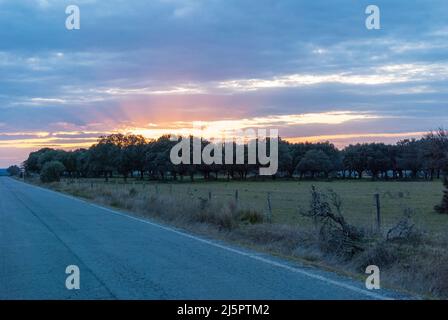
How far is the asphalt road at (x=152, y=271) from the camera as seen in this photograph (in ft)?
29.5

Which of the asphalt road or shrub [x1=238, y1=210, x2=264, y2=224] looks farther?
shrub [x1=238, y1=210, x2=264, y2=224]

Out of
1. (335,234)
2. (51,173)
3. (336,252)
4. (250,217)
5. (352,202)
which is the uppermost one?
(51,173)

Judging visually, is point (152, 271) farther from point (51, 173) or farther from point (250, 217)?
point (51, 173)

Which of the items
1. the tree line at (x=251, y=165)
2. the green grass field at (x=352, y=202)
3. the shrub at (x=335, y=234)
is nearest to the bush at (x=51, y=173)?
the tree line at (x=251, y=165)

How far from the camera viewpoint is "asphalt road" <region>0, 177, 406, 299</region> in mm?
8977

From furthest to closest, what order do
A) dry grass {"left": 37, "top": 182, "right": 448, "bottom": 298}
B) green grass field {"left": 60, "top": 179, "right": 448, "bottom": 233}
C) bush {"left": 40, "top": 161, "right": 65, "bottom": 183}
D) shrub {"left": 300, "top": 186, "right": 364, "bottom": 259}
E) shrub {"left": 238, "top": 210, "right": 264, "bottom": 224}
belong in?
1. bush {"left": 40, "top": 161, "right": 65, "bottom": 183}
2. green grass field {"left": 60, "top": 179, "right": 448, "bottom": 233}
3. shrub {"left": 238, "top": 210, "right": 264, "bottom": 224}
4. shrub {"left": 300, "top": 186, "right": 364, "bottom": 259}
5. dry grass {"left": 37, "top": 182, "right": 448, "bottom": 298}

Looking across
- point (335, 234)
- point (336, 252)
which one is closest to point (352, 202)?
point (335, 234)

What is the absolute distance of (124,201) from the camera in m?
34.2

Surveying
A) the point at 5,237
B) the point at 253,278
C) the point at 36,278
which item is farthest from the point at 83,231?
the point at 253,278

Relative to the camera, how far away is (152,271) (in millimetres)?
11000

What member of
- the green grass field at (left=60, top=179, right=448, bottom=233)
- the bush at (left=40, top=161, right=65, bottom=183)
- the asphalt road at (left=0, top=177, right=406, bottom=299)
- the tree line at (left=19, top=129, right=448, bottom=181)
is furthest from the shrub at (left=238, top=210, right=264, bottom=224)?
the tree line at (left=19, top=129, right=448, bottom=181)

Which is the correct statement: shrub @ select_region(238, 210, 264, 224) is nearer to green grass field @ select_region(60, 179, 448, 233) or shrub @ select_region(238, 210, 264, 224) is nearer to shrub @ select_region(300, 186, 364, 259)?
green grass field @ select_region(60, 179, 448, 233)

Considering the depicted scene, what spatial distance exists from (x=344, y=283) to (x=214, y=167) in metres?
115
